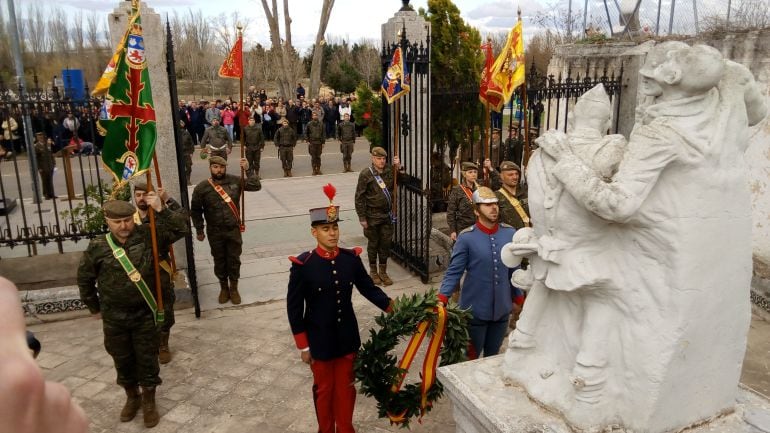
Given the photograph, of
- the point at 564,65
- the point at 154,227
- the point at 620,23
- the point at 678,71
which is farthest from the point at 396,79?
the point at 620,23

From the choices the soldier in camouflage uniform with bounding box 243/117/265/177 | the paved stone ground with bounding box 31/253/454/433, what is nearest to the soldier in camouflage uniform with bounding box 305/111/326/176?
the soldier in camouflage uniform with bounding box 243/117/265/177

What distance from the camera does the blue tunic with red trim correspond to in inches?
169

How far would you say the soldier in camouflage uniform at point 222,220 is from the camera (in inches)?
278

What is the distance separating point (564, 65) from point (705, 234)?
923 cm

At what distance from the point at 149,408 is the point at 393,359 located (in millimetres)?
2102

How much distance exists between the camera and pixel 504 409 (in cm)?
335

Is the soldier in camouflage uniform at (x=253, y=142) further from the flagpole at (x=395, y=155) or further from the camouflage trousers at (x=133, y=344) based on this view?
the camouflage trousers at (x=133, y=344)

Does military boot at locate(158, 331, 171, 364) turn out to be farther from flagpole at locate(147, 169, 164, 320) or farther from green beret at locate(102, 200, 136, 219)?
green beret at locate(102, 200, 136, 219)

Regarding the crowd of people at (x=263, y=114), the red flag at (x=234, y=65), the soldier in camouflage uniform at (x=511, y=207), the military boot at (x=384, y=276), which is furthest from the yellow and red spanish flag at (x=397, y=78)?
the crowd of people at (x=263, y=114)

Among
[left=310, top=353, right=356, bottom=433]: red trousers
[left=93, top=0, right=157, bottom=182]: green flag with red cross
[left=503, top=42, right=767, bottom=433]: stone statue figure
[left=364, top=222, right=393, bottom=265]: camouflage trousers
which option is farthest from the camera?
[left=364, top=222, right=393, bottom=265]: camouflage trousers

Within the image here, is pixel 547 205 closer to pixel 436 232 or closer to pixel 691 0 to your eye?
pixel 436 232

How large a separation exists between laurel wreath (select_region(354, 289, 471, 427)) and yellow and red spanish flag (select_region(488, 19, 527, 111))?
139 inches

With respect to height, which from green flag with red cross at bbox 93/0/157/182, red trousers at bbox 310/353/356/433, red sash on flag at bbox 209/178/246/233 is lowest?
red trousers at bbox 310/353/356/433

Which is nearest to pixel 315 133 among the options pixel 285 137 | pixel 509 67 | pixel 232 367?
pixel 285 137
